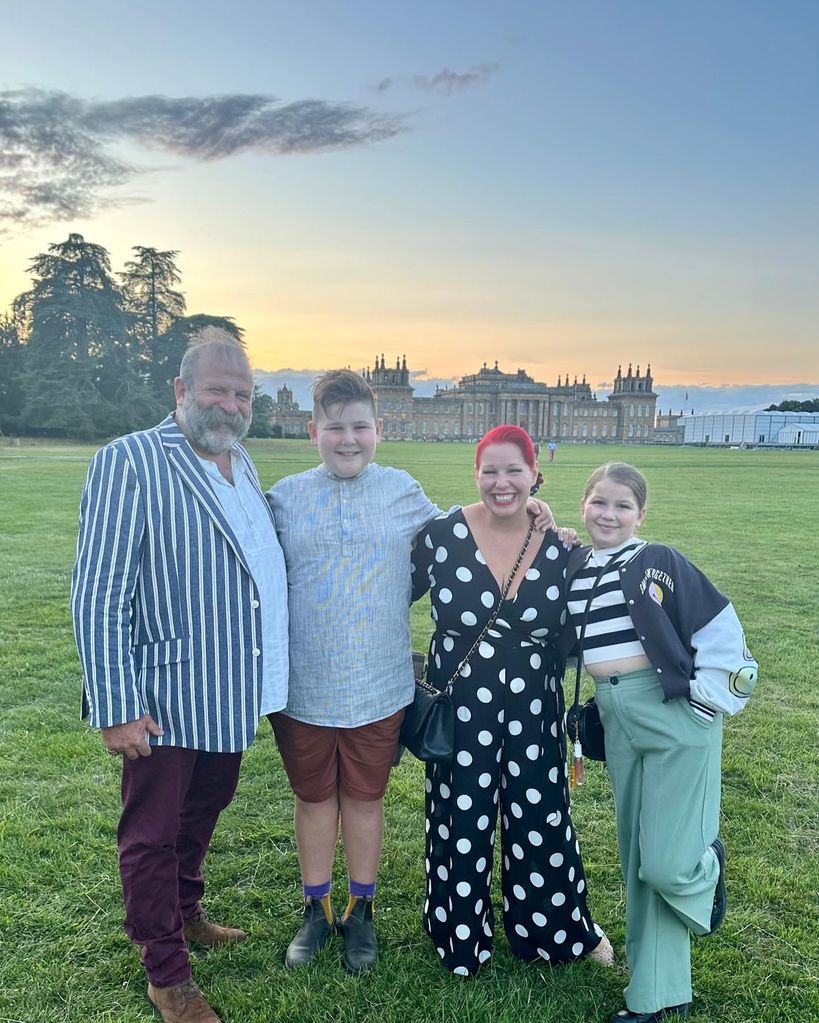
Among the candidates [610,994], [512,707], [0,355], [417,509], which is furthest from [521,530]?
[0,355]

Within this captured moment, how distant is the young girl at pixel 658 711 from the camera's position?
2273mm

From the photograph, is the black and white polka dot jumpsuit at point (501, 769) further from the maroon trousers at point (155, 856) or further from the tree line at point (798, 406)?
the tree line at point (798, 406)

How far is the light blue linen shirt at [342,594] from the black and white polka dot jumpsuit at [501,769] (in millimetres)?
173

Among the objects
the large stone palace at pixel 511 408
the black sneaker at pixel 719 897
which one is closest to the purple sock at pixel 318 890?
the black sneaker at pixel 719 897

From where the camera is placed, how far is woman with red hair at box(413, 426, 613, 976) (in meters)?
2.59

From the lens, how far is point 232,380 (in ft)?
8.23

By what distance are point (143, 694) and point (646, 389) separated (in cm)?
13651

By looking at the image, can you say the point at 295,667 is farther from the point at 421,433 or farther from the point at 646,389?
the point at 646,389

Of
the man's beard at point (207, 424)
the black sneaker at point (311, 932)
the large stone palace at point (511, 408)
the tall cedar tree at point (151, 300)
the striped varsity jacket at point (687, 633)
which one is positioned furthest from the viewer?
the large stone palace at point (511, 408)

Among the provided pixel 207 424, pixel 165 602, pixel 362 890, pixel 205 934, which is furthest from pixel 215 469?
pixel 205 934

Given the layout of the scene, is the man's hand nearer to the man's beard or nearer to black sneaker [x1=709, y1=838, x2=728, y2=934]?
the man's beard

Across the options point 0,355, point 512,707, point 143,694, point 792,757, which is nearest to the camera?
point 143,694

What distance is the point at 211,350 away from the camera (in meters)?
2.50

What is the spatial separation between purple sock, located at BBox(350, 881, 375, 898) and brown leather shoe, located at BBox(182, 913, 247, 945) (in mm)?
498
